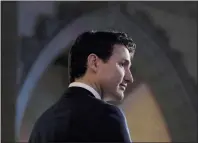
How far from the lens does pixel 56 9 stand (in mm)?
1941

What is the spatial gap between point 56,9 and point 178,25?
0.65 meters

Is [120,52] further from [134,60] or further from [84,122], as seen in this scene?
[134,60]

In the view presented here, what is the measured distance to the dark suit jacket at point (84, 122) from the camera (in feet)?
2.36

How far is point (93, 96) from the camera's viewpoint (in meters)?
0.78

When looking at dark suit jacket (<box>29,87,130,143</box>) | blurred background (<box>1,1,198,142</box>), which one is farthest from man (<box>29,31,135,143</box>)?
blurred background (<box>1,1,198,142</box>)

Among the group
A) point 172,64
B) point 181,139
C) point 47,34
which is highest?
point 47,34

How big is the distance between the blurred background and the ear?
1.06 metres

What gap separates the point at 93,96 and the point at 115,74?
56mm

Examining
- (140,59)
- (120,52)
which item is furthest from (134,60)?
(120,52)

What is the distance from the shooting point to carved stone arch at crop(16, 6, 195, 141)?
194cm

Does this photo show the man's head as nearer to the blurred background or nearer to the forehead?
the forehead

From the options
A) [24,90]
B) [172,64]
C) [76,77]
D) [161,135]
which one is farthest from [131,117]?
[76,77]

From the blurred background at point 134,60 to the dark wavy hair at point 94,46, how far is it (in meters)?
1.03

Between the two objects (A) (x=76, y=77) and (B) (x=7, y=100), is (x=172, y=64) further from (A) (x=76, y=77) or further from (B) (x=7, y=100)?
(A) (x=76, y=77)
